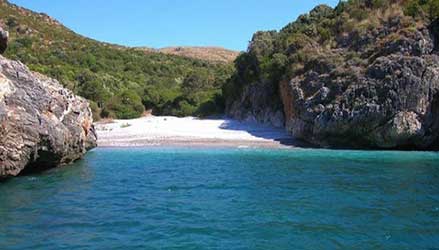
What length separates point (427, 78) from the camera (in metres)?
37.9

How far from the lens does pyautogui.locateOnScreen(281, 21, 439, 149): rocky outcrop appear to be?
37.5m

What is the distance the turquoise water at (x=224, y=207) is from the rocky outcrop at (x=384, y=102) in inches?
434

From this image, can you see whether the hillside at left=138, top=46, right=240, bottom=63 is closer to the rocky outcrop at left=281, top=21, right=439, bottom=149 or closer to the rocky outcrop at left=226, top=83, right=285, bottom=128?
the rocky outcrop at left=226, top=83, right=285, bottom=128

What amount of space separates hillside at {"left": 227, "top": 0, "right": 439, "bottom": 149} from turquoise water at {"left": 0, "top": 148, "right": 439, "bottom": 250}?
11338 millimetres

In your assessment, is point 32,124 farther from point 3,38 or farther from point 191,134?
point 191,134

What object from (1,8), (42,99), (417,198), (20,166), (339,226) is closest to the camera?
(339,226)

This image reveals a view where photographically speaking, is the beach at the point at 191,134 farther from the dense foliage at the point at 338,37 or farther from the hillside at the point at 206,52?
the hillside at the point at 206,52

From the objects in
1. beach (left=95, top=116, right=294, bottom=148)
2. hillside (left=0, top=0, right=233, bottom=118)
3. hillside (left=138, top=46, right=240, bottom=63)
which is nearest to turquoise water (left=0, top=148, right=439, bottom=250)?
beach (left=95, top=116, right=294, bottom=148)

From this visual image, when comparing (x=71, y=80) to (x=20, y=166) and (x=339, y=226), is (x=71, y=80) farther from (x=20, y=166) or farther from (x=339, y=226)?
(x=339, y=226)

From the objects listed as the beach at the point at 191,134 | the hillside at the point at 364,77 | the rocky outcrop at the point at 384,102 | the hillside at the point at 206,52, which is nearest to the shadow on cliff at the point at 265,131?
the beach at the point at 191,134

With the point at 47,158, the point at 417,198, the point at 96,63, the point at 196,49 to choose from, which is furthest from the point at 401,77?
the point at 196,49

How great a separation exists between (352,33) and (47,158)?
3075 cm

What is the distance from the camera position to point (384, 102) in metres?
37.9

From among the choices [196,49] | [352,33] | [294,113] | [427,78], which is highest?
[196,49]
